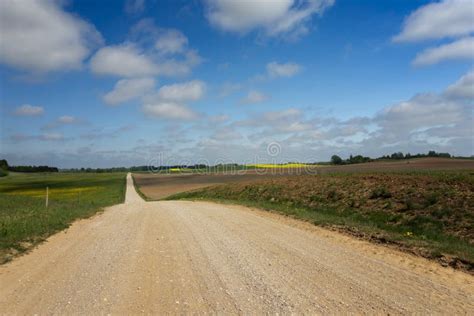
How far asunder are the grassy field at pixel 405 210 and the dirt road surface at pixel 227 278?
1295mm

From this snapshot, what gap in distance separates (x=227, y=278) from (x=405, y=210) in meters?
10.8

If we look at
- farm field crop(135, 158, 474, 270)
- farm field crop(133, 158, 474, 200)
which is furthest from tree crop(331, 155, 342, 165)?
farm field crop(135, 158, 474, 270)

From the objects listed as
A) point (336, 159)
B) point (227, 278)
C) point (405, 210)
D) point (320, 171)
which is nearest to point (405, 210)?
point (405, 210)

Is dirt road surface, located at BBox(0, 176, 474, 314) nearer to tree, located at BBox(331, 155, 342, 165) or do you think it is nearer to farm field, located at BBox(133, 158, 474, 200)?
farm field, located at BBox(133, 158, 474, 200)

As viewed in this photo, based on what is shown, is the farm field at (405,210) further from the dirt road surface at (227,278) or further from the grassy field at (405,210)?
the dirt road surface at (227,278)

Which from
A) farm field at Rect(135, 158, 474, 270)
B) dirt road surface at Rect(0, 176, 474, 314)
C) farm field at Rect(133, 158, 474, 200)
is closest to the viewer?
dirt road surface at Rect(0, 176, 474, 314)

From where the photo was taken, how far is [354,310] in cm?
560

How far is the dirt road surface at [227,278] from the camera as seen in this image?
19.0 feet

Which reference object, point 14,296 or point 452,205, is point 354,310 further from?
point 452,205

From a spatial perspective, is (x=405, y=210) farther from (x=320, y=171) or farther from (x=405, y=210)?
(x=320, y=171)

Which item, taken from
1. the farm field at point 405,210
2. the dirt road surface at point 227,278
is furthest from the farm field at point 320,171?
the dirt road surface at point 227,278

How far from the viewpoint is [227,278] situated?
7.23 meters

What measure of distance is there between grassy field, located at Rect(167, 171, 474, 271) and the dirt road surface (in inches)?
51.0

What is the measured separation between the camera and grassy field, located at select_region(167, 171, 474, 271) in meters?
10.7
